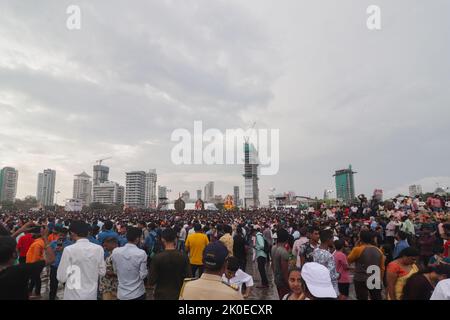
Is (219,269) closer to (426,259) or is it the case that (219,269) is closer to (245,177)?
(426,259)

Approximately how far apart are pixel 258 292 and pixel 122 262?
543 centimetres

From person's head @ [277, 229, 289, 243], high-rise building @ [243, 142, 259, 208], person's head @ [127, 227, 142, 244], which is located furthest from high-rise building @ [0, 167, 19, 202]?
person's head @ [277, 229, 289, 243]

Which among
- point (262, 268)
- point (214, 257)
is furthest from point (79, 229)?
point (262, 268)

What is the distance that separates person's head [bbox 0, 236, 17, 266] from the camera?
10.5 ft

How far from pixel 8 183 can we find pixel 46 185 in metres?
32.5

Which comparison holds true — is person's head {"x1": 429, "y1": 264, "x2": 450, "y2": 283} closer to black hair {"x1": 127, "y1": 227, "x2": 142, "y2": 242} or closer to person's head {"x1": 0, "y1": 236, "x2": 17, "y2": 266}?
black hair {"x1": 127, "y1": 227, "x2": 142, "y2": 242}

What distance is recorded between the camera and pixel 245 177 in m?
164

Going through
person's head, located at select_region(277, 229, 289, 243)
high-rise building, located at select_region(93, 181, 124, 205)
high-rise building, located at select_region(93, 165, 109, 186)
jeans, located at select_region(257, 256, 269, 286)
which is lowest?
jeans, located at select_region(257, 256, 269, 286)

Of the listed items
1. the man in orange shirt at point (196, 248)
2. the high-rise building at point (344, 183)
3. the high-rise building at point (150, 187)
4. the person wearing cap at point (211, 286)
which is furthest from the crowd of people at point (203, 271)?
the high-rise building at point (150, 187)

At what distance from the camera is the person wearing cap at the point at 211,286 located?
8.68 ft

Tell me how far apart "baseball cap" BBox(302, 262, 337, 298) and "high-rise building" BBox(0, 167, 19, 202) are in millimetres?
141335

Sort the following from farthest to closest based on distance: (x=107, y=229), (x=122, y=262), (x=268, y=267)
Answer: (x=268, y=267) → (x=107, y=229) → (x=122, y=262)

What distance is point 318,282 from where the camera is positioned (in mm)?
2729
